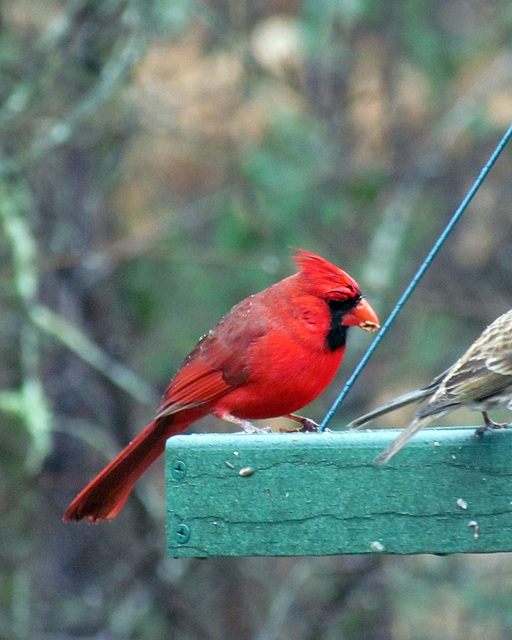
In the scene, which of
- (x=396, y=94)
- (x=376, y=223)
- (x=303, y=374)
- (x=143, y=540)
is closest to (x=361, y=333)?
(x=376, y=223)

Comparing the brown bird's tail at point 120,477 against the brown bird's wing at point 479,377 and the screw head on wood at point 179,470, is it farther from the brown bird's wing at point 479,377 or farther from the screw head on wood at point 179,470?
the brown bird's wing at point 479,377

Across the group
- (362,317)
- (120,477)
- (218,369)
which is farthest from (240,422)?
(362,317)

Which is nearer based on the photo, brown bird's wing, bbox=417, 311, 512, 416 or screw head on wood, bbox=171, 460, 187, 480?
screw head on wood, bbox=171, 460, 187, 480

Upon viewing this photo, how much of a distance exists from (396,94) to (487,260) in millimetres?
1440

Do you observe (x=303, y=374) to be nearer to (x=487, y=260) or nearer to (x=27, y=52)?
(x=27, y=52)

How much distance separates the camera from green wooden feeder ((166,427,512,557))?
2867mm

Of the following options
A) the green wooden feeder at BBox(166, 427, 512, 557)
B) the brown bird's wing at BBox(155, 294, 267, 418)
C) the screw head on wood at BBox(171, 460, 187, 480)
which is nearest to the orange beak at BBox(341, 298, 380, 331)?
the brown bird's wing at BBox(155, 294, 267, 418)

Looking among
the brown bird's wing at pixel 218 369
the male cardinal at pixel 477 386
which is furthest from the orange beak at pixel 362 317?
the male cardinal at pixel 477 386

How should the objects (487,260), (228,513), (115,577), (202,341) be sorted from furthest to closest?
1. (487,260)
2. (115,577)
3. (202,341)
4. (228,513)

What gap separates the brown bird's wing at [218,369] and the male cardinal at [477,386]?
0.81 meters

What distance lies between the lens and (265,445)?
2.95m

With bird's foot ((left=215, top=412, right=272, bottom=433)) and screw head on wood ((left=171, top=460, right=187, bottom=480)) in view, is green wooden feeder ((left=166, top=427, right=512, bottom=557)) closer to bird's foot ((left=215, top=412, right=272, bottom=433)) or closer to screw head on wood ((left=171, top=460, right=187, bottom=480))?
screw head on wood ((left=171, top=460, right=187, bottom=480))

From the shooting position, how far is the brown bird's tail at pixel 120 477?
3.77m

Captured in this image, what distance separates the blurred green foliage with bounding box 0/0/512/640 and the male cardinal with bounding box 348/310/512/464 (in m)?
2.23
